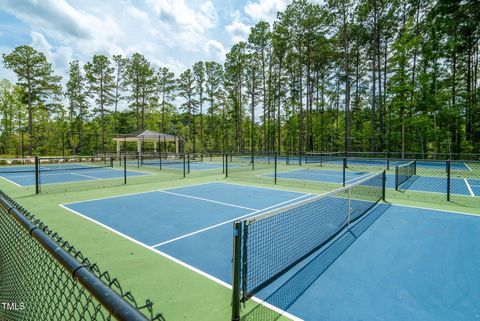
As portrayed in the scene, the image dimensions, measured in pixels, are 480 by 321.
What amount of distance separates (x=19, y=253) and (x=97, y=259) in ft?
7.75

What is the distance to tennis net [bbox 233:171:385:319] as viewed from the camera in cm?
337

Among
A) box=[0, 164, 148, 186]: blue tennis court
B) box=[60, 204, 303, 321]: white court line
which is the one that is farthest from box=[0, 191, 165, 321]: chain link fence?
box=[0, 164, 148, 186]: blue tennis court

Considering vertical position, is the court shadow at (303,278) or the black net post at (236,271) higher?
the black net post at (236,271)

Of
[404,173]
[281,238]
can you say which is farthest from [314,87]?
[281,238]

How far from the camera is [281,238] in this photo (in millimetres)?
5289

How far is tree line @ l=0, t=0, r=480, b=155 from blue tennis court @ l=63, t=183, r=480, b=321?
14.2 meters

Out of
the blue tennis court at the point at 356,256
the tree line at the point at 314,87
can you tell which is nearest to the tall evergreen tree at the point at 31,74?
the tree line at the point at 314,87

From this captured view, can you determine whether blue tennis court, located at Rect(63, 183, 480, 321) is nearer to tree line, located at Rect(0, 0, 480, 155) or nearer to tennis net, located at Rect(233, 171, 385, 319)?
tennis net, located at Rect(233, 171, 385, 319)

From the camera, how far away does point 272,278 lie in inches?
157

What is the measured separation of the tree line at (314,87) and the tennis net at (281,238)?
14.5 m

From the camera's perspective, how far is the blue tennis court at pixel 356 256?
11.3 feet

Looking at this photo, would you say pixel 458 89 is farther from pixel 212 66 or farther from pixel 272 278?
pixel 272 278

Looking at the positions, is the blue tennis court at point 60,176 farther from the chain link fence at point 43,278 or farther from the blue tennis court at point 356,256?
the chain link fence at point 43,278

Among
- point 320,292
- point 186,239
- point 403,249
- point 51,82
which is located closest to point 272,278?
point 320,292
